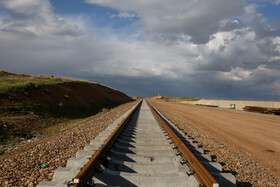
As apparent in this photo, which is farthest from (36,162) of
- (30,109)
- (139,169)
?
(30,109)

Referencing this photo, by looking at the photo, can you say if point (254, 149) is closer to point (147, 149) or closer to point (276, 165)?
point (276, 165)

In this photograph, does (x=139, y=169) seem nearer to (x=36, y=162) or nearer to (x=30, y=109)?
(x=36, y=162)

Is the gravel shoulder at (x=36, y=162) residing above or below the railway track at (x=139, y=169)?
below

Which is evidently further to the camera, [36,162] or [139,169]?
[36,162]

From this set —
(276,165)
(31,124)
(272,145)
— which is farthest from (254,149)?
(31,124)

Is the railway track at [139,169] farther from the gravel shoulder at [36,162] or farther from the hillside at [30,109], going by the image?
the hillside at [30,109]

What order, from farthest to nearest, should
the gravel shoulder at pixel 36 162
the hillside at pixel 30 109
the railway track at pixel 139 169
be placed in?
1. the hillside at pixel 30 109
2. the gravel shoulder at pixel 36 162
3. the railway track at pixel 139 169

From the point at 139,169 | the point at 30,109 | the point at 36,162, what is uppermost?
the point at 30,109

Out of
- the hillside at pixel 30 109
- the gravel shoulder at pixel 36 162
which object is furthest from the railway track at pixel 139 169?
the hillside at pixel 30 109

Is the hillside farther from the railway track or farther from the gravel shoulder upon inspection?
the railway track

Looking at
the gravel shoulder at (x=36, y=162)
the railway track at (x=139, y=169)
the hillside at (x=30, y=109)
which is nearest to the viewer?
the railway track at (x=139, y=169)

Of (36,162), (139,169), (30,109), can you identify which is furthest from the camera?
(30,109)

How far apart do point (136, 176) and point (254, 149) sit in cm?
920

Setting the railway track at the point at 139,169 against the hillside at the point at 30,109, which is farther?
the hillside at the point at 30,109
